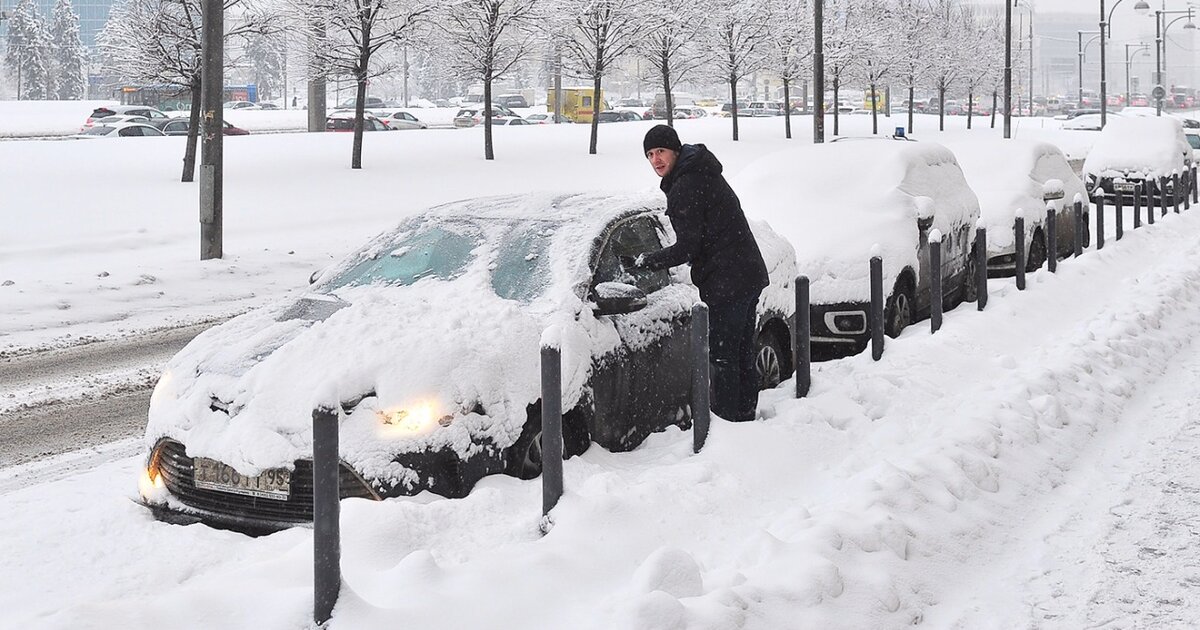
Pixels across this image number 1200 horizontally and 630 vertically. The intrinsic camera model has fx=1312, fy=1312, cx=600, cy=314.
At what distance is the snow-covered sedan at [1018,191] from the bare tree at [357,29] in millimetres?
17549

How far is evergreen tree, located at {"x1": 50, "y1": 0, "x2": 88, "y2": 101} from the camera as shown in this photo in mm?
104062

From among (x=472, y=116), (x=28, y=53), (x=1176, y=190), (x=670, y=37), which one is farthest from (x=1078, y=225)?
(x=28, y=53)

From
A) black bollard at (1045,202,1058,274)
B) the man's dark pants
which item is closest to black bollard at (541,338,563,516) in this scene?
the man's dark pants

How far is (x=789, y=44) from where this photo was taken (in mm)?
49781

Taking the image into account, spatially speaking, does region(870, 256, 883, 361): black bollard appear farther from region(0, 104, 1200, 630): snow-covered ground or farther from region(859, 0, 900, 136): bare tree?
region(859, 0, 900, 136): bare tree

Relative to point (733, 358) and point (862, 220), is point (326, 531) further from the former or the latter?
point (862, 220)

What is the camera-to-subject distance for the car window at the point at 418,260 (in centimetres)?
697

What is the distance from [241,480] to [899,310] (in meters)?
6.53

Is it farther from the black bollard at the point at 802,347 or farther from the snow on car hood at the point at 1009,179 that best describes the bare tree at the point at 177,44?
the black bollard at the point at 802,347

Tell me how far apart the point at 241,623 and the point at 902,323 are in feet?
24.4

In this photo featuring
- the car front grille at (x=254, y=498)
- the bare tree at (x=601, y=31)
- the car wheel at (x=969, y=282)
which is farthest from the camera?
the bare tree at (x=601, y=31)

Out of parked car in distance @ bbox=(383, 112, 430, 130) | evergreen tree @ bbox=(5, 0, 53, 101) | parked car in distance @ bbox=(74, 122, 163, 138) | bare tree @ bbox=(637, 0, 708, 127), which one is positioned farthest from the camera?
evergreen tree @ bbox=(5, 0, 53, 101)

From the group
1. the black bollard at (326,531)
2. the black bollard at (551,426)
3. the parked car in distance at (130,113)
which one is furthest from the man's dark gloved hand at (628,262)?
the parked car in distance at (130,113)

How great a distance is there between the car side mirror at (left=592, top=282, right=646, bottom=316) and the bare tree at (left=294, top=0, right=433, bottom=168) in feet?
80.7
